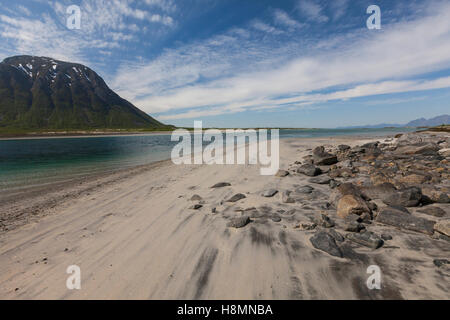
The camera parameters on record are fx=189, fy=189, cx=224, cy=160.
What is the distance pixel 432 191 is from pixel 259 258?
7.15 meters

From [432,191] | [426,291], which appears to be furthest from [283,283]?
[432,191]

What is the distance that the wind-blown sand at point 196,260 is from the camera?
3666mm

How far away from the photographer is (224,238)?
18.2 ft

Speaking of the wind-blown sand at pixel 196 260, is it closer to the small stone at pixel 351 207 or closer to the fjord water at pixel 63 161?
→ the small stone at pixel 351 207

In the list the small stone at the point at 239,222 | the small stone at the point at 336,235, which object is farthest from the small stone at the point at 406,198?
the small stone at the point at 239,222

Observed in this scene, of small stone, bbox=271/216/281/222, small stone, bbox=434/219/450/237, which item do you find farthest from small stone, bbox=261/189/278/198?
small stone, bbox=434/219/450/237

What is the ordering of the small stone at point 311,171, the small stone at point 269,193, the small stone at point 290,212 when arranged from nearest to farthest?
the small stone at point 290,212
the small stone at point 269,193
the small stone at point 311,171

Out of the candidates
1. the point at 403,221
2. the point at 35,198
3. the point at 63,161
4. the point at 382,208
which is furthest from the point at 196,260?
the point at 63,161

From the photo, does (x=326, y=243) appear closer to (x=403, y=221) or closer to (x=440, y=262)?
(x=440, y=262)

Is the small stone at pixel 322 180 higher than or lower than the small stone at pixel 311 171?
lower

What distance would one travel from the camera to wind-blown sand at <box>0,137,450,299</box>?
12.0 feet

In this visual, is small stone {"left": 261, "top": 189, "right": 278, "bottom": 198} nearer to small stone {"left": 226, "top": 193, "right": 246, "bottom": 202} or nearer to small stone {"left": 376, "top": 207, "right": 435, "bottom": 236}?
small stone {"left": 226, "top": 193, "right": 246, "bottom": 202}

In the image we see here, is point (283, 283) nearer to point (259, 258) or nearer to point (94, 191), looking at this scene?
point (259, 258)

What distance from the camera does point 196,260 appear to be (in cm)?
466
